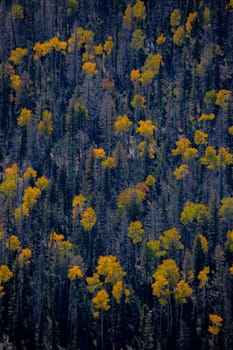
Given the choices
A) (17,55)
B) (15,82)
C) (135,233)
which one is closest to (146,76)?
(15,82)

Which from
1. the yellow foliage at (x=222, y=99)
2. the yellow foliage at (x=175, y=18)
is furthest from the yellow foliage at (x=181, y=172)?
the yellow foliage at (x=175, y=18)

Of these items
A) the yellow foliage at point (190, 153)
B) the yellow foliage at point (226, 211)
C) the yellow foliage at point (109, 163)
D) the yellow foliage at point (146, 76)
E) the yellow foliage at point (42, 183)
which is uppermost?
the yellow foliage at point (146, 76)

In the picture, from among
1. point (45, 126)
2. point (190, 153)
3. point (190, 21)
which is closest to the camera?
point (190, 153)

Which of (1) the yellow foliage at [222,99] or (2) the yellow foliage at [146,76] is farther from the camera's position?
(2) the yellow foliage at [146,76]

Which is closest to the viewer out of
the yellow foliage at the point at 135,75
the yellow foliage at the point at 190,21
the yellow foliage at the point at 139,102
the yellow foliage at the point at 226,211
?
the yellow foliage at the point at 226,211

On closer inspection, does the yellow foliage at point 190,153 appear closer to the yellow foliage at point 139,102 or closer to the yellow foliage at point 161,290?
the yellow foliage at point 139,102

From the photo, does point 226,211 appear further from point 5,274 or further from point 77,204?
point 5,274

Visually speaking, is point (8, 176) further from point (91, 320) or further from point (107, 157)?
point (91, 320)
